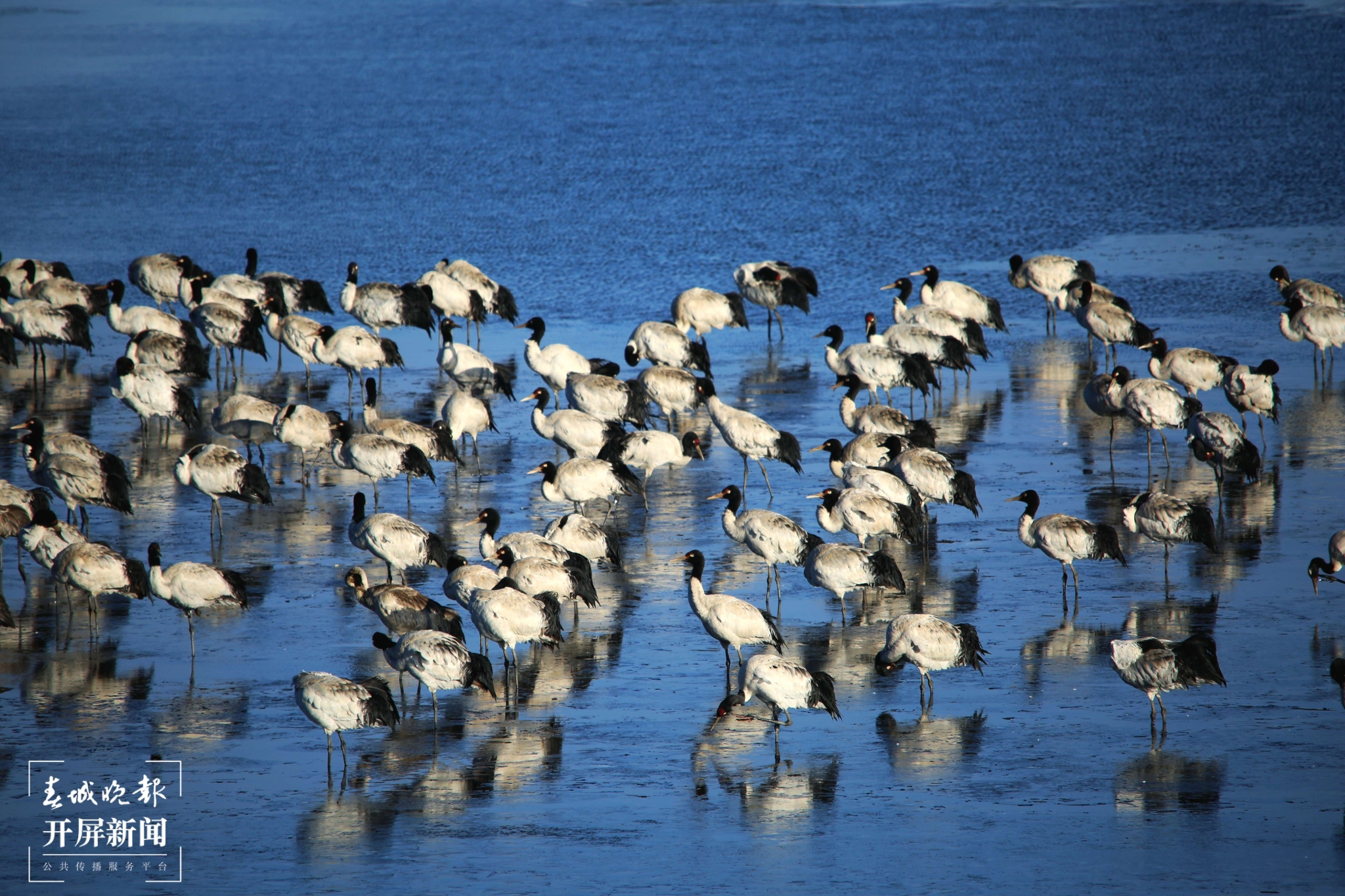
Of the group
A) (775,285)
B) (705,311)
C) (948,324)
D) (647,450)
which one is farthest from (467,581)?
(775,285)

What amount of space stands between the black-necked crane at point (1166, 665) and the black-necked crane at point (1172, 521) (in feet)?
10.2

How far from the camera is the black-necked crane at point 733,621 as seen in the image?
12375 millimetres

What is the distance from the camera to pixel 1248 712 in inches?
451

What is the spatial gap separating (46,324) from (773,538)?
1282 cm

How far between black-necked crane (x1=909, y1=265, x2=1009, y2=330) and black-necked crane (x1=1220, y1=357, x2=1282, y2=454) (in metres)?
5.23

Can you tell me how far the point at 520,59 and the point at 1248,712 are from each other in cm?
4358

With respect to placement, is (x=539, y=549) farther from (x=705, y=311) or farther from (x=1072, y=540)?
(x=705, y=311)

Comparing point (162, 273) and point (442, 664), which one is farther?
point (162, 273)

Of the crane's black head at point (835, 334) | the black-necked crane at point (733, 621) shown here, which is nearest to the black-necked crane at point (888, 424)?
the crane's black head at point (835, 334)

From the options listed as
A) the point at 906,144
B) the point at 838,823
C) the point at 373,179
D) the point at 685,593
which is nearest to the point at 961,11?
the point at 906,144

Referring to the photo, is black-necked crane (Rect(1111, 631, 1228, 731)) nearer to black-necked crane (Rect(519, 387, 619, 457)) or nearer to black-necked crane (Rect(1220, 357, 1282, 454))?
black-necked crane (Rect(519, 387, 619, 457))

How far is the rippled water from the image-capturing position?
9852 mm

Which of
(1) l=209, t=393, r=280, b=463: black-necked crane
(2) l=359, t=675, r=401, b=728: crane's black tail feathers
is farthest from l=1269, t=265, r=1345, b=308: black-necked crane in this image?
(2) l=359, t=675, r=401, b=728: crane's black tail feathers

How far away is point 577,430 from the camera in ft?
59.1
